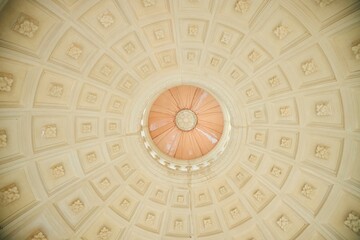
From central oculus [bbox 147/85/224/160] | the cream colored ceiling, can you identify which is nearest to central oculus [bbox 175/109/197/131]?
central oculus [bbox 147/85/224/160]

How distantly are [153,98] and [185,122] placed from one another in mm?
2495

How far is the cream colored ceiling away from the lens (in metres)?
9.11

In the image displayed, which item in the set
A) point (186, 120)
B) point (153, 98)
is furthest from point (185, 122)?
point (153, 98)

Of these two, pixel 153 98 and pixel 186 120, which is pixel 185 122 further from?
pixel 153 98

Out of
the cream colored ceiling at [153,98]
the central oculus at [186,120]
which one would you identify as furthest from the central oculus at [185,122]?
the cream colored ceiling at [153,98]

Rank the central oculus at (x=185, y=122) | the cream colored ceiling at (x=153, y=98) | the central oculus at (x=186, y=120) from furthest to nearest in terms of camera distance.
Result: the central oculus at (x=186, y=120), the central oculus at (x=185, y=122), the cream colored ceiling at (x=153, y=98)

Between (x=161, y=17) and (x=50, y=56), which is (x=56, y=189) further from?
(x=161, y=17)

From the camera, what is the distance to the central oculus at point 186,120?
14367mm

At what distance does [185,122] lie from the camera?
1447 centimetres

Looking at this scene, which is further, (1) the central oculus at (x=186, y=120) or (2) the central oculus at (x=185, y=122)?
(1) the central oculus at (x=186, y=120)

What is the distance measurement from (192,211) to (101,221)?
490cm

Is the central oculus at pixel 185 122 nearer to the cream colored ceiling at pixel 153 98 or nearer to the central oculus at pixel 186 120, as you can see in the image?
the central oculus at pixel 186 120

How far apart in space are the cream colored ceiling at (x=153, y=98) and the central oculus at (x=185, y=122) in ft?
3.71

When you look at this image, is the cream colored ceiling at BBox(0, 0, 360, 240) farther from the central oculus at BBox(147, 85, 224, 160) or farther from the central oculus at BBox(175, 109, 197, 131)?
the central oculus at BBox(175, 109, 197, 131)
